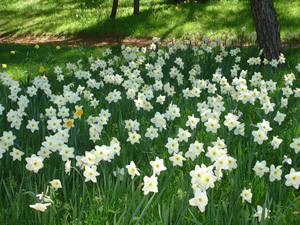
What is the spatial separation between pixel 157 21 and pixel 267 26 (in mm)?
5437

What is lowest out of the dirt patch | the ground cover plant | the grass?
the ground cover plant

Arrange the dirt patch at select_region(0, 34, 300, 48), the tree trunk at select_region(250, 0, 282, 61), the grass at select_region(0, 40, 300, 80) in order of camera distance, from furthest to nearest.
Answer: the dirt patch at select_region(0, 34, 300, 48), the grass at select_region(0, 40, 300, 80), the tree trunk at select_region(250, 0, 282, 61)

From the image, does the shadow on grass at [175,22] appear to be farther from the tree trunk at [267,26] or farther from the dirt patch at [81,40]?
the tree trunk at [267,26]

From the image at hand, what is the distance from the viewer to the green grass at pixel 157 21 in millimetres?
9320

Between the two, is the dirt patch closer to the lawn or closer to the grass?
the grass

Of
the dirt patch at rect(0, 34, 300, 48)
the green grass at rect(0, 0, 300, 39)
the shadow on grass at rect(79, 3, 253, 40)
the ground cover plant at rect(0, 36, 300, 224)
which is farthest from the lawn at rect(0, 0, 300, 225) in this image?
the shadow on grass at rect(79, 3, 253, 40)

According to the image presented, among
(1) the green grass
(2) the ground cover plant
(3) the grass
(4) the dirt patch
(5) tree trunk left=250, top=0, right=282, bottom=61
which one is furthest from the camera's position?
(4) the dirt patch

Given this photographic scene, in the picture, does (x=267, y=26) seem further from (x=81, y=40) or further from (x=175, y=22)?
(x=81, y=40)

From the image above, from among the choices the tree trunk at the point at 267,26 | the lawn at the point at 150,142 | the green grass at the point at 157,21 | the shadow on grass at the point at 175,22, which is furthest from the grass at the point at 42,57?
the shadow on grass at the point at 175,22

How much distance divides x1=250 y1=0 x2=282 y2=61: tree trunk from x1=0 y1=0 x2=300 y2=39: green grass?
222cm

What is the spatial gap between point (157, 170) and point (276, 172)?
2.07ft

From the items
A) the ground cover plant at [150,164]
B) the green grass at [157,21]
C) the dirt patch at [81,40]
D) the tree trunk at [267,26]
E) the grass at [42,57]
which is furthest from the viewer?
the dirt patch at [81,40]

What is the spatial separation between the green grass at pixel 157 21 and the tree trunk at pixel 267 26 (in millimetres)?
2215

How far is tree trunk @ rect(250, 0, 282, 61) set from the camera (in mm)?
5254
